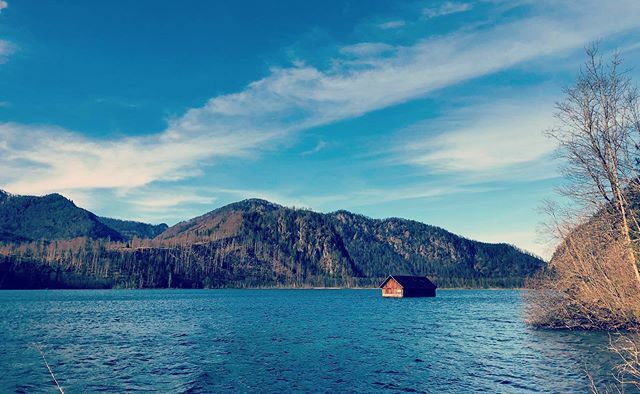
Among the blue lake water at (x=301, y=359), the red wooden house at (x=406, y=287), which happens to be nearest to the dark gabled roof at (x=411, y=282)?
the red wooden house at (x=406, y=287)

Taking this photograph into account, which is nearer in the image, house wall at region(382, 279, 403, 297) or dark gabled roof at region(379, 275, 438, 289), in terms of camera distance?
house wall at region(382, 279, 403, 297)

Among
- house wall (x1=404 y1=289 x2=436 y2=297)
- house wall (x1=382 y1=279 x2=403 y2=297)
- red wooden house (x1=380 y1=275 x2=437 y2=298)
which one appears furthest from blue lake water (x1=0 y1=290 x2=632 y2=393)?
house wall (x1=404 y1=289 x2=436 y2=297)

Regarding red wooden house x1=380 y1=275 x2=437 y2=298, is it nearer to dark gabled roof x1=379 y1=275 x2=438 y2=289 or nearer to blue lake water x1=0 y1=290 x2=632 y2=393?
dark gabled roof x1=379 y1=275 x2=438 y2=289

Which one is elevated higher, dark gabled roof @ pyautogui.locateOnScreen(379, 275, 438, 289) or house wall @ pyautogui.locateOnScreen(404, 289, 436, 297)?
→ dark gabled roof @ pyautogui.locateOnScreen(379, 275, 438, 289)

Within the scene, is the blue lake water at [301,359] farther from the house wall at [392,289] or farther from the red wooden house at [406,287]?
the house wall at [392,289]

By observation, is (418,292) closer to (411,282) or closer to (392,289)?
(411,282)

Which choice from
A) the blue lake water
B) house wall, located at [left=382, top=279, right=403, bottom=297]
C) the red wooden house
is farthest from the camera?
house wall, located at [left=382, top=279, right=403, bottom=297]

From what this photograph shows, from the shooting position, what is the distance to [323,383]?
87.6 ft

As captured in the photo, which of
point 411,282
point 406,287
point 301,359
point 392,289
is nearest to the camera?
point 301,359

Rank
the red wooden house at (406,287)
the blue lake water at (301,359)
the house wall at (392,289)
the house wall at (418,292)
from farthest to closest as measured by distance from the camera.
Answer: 1. the house wall at (418,292)
2. the house wall at (392,289)
3. the red wooden house at (406,287)
4. the blue lake water at (301,359)

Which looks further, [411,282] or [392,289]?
[411,282]

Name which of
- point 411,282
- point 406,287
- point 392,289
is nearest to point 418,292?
point 411,282

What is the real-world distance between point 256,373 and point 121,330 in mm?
30878

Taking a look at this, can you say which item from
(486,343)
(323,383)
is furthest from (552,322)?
(323,383)
